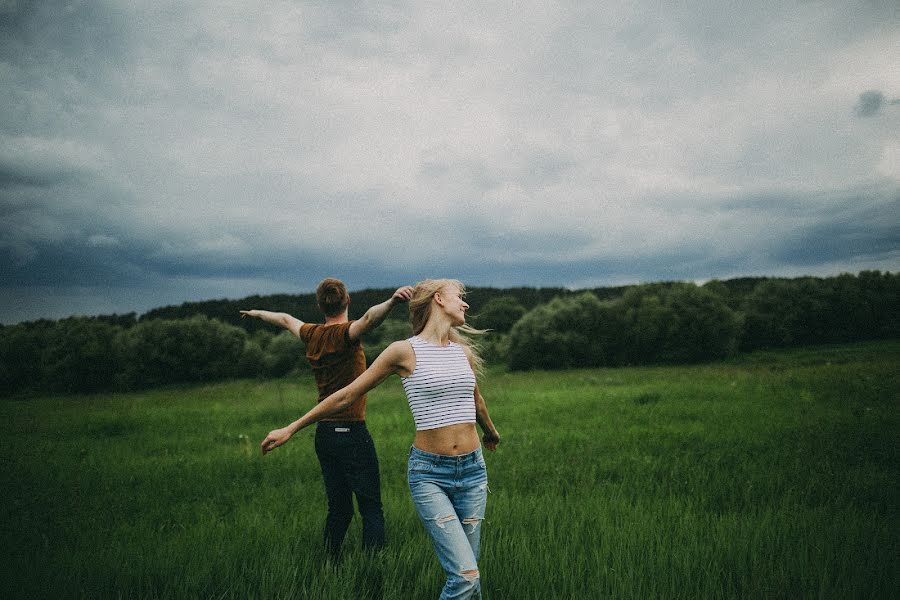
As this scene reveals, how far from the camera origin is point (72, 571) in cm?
381

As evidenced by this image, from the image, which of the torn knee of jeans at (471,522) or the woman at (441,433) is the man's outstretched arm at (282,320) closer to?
the woman at (441,433)

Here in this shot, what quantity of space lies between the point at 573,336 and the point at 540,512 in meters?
61.7

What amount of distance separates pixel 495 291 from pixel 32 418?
99.5 metres

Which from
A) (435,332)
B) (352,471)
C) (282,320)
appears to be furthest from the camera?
(282,320)

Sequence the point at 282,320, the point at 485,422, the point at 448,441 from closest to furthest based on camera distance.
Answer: the point at 448,441, the point at 485,422, the point at 282,320

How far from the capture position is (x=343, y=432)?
13.4 ft

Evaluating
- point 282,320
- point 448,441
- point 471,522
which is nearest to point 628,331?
point 282,320

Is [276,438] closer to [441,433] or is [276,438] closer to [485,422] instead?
[441,433]

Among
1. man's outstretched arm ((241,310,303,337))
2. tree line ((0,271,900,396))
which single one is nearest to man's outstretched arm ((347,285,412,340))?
man's outstretched arm ((241,310,303,337))

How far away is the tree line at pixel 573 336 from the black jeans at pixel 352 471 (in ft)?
177

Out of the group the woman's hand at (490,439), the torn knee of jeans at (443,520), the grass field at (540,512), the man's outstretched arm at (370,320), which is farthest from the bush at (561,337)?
the torn knee of jeans at (443,520)

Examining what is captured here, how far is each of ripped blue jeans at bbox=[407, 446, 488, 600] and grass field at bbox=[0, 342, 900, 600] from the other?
1094 mm

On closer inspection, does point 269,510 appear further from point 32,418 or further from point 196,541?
point 32,418

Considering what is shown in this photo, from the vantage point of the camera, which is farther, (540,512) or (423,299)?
(540,512)
